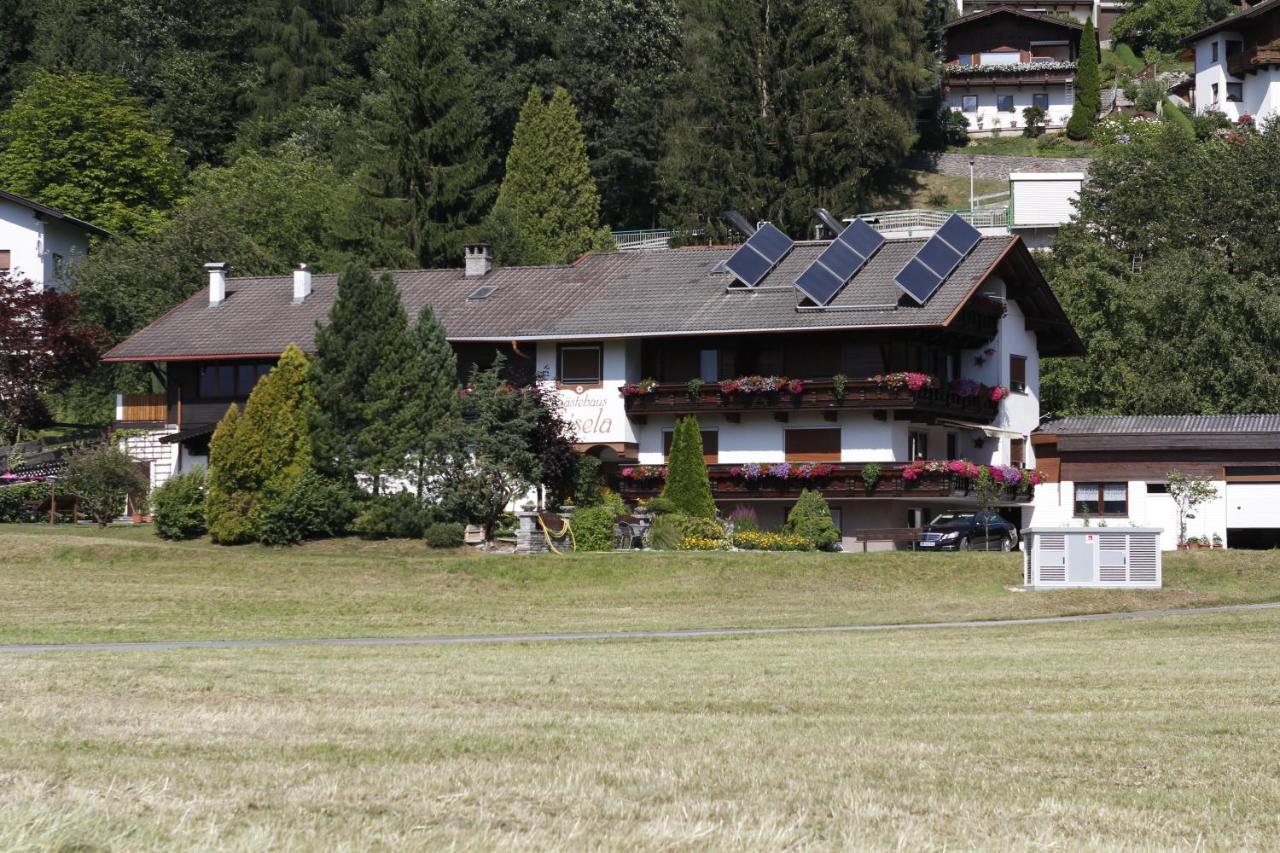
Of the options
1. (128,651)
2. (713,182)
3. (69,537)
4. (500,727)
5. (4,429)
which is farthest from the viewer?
(713,182)

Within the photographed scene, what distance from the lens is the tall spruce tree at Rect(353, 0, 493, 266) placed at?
258 feet

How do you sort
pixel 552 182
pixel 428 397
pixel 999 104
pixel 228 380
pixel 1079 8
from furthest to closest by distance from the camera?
1. pixel 1079 8
2. pixel 999 104
3. pixel 552 182
4. pixel 228 380
5. pixel 428 397

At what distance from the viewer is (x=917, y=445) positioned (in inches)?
2227

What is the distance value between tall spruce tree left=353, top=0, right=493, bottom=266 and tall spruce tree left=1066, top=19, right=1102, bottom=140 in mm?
49518

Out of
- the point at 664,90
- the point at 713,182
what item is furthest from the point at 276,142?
the point at 713,182

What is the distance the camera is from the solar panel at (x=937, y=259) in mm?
53344

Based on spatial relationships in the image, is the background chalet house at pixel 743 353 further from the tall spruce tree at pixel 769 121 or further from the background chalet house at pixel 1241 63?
the background chalet house at pixel 1241 63

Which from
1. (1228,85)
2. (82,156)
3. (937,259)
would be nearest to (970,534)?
(937,259)

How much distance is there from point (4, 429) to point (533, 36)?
162 feet

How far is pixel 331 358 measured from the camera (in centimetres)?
4797

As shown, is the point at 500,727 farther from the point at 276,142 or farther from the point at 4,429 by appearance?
the point at 276,142

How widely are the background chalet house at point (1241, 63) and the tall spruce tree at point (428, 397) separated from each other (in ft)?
229

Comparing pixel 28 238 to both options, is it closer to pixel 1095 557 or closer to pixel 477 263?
pixel 477 263

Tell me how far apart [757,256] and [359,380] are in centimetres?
1457
